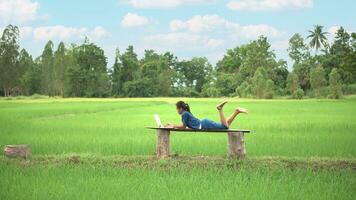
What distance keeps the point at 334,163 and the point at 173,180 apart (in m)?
2.69

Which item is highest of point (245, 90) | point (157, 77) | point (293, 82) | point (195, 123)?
point (157, 77)

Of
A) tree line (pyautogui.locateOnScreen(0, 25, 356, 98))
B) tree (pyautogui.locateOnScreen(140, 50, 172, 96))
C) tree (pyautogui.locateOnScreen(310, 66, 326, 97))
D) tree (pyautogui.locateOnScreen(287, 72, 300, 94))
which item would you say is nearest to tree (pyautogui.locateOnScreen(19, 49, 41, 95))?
tree line (pyautogui.locateOnScreen(0, 25, 356, 98))

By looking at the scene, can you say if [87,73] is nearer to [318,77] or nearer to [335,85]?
[318,77]

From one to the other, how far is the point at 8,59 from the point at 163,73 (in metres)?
16.1

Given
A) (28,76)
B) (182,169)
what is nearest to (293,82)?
(28,76)

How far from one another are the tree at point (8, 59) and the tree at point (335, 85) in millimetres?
28957

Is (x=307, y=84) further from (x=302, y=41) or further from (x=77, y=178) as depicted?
(x=77, y=178)

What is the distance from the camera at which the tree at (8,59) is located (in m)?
51.9

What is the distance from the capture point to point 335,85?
144ft

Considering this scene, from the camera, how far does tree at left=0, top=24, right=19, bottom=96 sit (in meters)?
51.9

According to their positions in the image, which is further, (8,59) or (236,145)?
(8,59)

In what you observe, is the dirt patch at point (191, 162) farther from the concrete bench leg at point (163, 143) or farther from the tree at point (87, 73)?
the tree at point (87, 73)

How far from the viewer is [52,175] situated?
6.96 meters

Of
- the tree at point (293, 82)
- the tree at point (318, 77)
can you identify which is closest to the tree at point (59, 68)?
the tree at point (293, 82)
